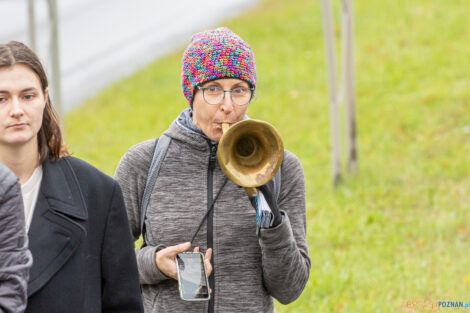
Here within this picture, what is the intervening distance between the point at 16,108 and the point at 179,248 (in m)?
0.80

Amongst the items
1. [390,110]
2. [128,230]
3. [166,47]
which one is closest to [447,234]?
[390,110]

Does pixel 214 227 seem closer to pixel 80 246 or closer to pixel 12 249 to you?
pixel 80 246

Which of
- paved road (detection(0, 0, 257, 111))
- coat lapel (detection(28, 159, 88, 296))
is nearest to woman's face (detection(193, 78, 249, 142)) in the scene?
coat lapel (detection(28, 159, 88, 296))

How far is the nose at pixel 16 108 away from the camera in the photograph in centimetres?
253

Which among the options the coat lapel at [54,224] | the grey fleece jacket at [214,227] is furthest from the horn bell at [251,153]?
the coat lapel at [54,224]

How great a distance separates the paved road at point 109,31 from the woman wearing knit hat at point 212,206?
A: 8.64 m

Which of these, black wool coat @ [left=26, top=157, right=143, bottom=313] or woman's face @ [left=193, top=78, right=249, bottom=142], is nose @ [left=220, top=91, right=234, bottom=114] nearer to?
woman's face @ [left=193, top=78, right=249, bottom=142]

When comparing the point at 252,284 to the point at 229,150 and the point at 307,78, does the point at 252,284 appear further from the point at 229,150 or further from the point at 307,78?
the point at 307,78

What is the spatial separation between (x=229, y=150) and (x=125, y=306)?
0.63m

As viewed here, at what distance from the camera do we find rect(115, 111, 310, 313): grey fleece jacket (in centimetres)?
311

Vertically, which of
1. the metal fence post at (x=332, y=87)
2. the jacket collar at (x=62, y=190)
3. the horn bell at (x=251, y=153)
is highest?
the metal fence post at (x=332, y=87)

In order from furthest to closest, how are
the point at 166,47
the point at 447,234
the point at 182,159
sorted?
the point at 166,47 → the point at 447,234 → the point at 182,159

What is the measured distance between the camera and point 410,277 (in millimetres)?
5961

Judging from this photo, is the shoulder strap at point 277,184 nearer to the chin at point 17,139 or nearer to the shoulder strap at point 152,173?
the shoulder strap at point 152,173
